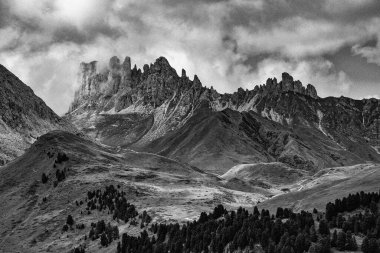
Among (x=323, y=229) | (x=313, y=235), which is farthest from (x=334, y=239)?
(x=323, y=229)

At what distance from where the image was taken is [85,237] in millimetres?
197125

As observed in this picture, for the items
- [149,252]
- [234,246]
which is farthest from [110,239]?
[234,246]

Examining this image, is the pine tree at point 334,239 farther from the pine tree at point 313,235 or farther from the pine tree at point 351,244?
the pine tree at point 313,235

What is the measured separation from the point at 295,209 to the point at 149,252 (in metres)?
62.2

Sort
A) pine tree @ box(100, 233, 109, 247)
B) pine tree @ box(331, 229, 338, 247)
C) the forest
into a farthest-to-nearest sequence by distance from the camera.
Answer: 1. pine tree @ box(100, 233, 109, 247)
2. the forest
3. pine tree @ box(331, 229, 338, 247)

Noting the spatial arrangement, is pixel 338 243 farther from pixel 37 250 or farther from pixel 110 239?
pixel 37 250

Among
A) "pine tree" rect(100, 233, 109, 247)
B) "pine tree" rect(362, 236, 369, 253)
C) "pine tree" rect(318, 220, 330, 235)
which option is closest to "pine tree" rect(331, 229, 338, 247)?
"pine tree" rect(318, 220, 330, 235)

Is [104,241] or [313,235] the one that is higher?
[313,235]

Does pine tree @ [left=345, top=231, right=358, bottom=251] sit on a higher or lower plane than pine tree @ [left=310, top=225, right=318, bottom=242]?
lower

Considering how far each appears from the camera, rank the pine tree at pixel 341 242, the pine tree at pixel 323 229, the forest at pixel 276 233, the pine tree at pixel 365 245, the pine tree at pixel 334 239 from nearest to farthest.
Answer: the pine tree at pixel 365 245
the pine tree at pixel 341 242
the pine tree at pixel 334 239
the forest at pixel 276 233
the pine tree at pixel 323 229

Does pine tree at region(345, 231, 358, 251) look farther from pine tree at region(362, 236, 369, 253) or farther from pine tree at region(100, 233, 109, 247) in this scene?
pine tree at region(100, 233, 109, 247)

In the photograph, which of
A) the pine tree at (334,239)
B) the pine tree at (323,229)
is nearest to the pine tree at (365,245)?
the pine tree at (334,239)

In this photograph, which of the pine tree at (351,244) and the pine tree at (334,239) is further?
the pine tree at (334,239)

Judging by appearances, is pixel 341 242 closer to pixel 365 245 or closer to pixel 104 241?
pixel 365 245
